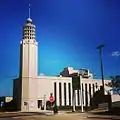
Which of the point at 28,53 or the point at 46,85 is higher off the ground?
the point at 28,53

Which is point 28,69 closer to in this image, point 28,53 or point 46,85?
point 28,53

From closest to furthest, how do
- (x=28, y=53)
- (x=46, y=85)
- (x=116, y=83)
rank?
(x=116, y=83) < (x=28, y=53) < (x=46, y=85)

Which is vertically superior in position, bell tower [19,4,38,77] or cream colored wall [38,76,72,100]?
bell tower [19,4,38,77]

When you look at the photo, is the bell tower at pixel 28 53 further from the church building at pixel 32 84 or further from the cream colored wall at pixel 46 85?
the cream colored wall at pixel 46 85

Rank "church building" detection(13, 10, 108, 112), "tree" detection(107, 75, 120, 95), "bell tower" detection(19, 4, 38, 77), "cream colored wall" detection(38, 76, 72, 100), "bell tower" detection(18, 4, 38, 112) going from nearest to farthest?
"tree" detection(107, 75, 120, 95)
"bell tower" detection(18, 4, 38, 112)
"church building" detection(13, 10, 108, 112)
"bell tower" detection(19, 4, 38, 77)
"cream colored wall" detection(38, 76, 72, 100)

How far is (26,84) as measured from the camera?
137125 millimetres

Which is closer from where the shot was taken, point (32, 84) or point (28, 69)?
point (28, 69)

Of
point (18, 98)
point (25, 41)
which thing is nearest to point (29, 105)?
point (18, 98)

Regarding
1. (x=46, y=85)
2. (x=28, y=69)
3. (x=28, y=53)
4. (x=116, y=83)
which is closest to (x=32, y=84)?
(x=28, y=69)

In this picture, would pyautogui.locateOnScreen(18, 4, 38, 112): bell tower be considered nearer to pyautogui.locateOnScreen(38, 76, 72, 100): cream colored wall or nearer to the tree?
pyautogui.locateOnScreen(38, 76, 72, 100): cream colored wall

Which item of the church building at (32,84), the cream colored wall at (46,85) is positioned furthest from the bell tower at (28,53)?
the cream colored wall at (46,85)

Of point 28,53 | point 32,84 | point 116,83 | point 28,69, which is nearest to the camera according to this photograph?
point 116,83

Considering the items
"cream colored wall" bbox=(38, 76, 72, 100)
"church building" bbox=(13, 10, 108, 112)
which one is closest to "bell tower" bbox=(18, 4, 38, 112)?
"church building" bbox=(13, 10, 108, 112)

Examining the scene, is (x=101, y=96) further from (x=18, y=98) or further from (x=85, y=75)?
(x=85, y=75)
